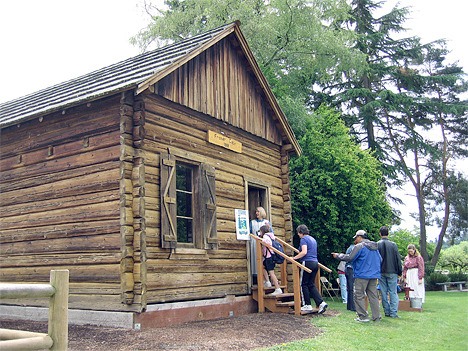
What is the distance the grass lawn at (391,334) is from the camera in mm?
8266

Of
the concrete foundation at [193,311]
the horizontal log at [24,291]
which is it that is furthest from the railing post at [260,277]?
the horizontal log at [24,291]

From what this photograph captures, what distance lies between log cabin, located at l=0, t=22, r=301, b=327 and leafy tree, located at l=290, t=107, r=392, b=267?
6.75 metres

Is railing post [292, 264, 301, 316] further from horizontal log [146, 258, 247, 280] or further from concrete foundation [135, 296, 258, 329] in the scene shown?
horizontal log [146, 258, 247, 280]

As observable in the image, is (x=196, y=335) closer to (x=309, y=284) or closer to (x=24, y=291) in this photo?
(x=309, y=284)

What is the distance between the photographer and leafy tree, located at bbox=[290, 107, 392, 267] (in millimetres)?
19672

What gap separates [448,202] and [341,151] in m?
19.8

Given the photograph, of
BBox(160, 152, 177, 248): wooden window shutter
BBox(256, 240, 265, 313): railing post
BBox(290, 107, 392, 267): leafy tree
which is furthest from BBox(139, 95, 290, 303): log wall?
BBox(290, 107, 392, 267): leafy tree

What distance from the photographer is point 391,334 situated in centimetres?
963

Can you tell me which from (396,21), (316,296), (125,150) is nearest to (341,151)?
(316,296)

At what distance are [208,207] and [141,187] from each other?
2159mm

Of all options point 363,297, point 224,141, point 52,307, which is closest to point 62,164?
point 224,141

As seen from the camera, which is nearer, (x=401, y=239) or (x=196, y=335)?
(x=196, y=335)

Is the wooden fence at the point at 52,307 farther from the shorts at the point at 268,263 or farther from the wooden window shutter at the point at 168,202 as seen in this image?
the shorts at the point at 268,263

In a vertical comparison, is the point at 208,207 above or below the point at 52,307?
above
